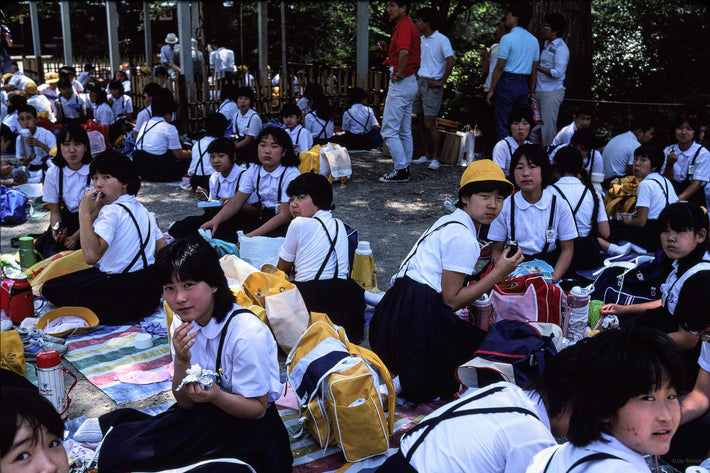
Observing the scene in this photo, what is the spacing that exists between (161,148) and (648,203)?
21.7 feet

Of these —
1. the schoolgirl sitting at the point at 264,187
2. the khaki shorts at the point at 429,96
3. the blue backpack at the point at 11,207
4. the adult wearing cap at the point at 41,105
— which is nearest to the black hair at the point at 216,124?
the schoolgirl sitting at the point at 264,187

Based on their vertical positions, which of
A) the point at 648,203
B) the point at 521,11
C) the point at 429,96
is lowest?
the point at 648,203

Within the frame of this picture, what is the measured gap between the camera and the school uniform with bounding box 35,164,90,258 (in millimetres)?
6148

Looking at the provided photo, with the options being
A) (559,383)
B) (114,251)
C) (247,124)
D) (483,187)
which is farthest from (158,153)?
(559,383)

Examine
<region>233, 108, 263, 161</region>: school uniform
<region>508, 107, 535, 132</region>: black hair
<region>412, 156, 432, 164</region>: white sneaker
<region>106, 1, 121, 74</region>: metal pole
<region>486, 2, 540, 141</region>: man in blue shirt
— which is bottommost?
<region>412, 156, 432, 164</region>: white sneaker

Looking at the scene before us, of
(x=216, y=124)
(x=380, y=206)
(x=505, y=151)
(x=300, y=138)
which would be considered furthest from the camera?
(x=300, y=138)

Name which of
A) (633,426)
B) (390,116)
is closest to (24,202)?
(390,116)

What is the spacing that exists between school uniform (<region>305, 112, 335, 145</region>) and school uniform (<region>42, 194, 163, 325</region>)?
250 inches

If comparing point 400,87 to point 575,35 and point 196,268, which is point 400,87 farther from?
point 196,268

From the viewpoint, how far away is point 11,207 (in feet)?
25.4

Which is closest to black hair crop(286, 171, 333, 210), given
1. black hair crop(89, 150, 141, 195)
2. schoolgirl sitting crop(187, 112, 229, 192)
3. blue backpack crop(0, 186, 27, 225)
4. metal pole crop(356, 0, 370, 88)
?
black hair crop(89, 150, 141, 195)

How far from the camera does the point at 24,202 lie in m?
7.93

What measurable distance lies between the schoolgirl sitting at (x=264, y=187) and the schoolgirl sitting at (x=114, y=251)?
122cm

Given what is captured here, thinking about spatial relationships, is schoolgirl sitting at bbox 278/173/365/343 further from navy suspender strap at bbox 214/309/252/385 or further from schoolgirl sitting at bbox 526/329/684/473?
schoolgirl sitting at bbox 526/329/684/473
